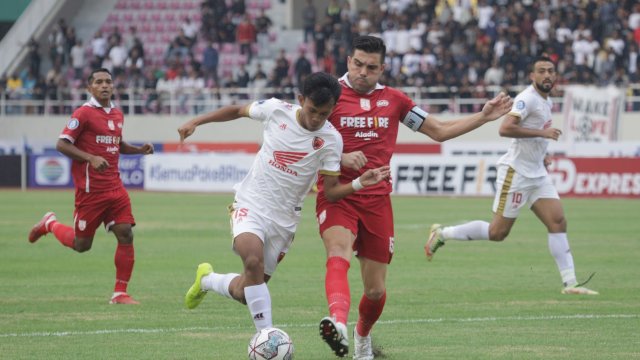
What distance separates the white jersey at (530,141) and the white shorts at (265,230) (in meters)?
5.58

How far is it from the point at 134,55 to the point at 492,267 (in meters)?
31.6

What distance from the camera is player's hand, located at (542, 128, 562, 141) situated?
13.0 m

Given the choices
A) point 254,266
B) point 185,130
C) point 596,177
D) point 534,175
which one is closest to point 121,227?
point 185,130

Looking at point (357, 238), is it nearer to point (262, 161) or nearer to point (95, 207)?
point (262, 161)

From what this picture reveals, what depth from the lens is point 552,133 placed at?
13180 mm

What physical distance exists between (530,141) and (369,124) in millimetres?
5252

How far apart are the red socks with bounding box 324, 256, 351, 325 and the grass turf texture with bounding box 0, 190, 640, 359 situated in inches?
34.7

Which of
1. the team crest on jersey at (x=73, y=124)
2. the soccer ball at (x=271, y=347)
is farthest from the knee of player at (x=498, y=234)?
the soccer ball at (x=271, y=347)

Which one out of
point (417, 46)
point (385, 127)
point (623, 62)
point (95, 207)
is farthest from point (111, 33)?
point (385, 127)

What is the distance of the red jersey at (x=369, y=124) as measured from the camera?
9.61 metres

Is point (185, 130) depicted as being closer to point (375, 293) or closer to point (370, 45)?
point (370, 45)

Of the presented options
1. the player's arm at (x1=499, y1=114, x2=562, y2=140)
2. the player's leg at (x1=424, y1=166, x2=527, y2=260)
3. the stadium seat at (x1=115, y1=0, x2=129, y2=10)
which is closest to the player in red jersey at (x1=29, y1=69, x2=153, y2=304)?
the player's arm at (x1=499, y1=114, x2=562, y2=140)

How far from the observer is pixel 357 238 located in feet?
31.5

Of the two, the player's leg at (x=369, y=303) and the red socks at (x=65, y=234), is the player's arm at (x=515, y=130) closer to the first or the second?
the player's leg at (x=369, y=303)
